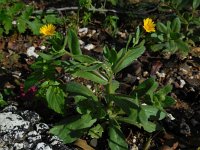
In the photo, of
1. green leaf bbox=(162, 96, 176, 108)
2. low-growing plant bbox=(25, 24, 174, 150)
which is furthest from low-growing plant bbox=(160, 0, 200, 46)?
green leaf bbox=(162, 96, 176, 108)

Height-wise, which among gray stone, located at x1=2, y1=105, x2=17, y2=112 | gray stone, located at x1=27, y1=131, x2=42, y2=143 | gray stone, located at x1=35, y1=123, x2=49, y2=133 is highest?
gray stone, located at x1=2, y1=105, x2=17, y2=112

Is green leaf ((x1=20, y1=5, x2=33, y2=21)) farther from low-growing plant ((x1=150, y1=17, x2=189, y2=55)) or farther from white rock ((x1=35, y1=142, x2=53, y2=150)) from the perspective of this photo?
white rock ((x1=35, y1=142, x2=53, y2=150))

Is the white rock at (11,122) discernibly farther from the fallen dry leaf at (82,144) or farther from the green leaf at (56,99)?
the fallen dry leaf at (82,144)

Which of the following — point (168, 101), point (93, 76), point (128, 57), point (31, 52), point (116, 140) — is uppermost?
point (128, 57)

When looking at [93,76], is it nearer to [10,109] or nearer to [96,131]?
[96,131]

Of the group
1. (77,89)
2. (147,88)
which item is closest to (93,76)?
(77,89)

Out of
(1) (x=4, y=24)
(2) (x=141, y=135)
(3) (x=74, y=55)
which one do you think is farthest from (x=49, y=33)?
(2) (x=141, y=135)
